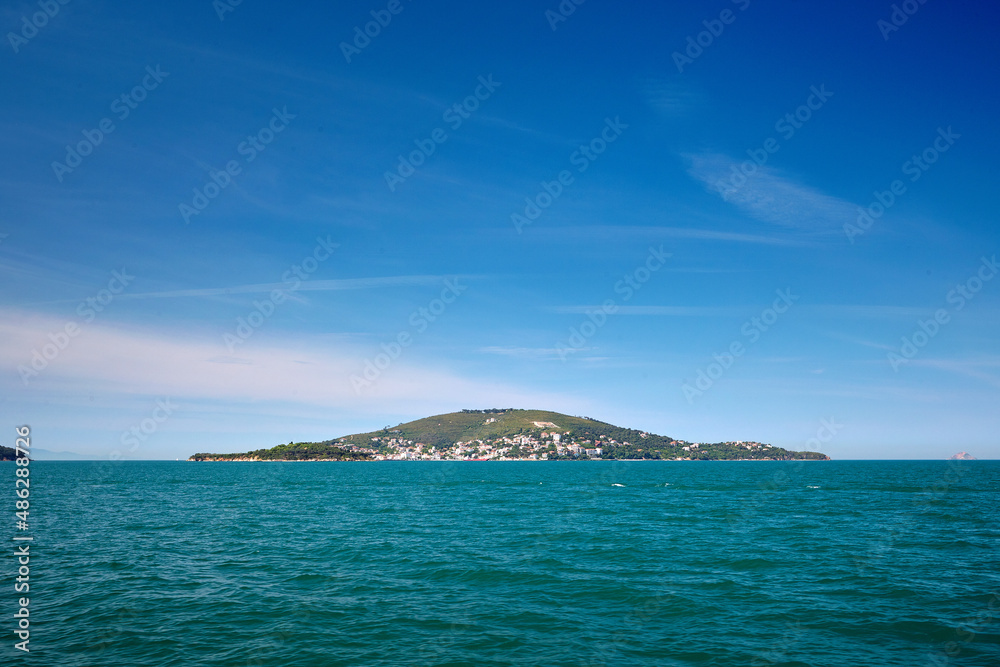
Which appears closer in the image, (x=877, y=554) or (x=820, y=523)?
(x=877, y=554)

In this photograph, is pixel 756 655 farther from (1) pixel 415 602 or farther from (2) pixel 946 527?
(2) pixel 946 527

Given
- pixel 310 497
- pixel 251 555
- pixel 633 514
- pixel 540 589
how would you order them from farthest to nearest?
pixel 310 497, pixel 633 514, pixel 251 555, pixel 540 589

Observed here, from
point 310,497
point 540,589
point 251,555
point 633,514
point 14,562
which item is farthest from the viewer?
point 310,497

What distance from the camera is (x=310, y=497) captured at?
85.5 meters

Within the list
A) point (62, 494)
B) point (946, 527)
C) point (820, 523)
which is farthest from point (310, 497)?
point (946, 527)

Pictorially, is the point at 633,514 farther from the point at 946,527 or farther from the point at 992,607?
the point at 992,607

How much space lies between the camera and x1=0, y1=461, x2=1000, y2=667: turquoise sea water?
68.2ft

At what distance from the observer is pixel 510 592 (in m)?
28.7

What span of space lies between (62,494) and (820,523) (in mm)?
115686

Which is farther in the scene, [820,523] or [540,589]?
[820,523]

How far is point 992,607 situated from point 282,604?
121 ft

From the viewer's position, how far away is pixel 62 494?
87625mm

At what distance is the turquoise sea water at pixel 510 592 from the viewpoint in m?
20.8

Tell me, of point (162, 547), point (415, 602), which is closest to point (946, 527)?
point (415, 602)
